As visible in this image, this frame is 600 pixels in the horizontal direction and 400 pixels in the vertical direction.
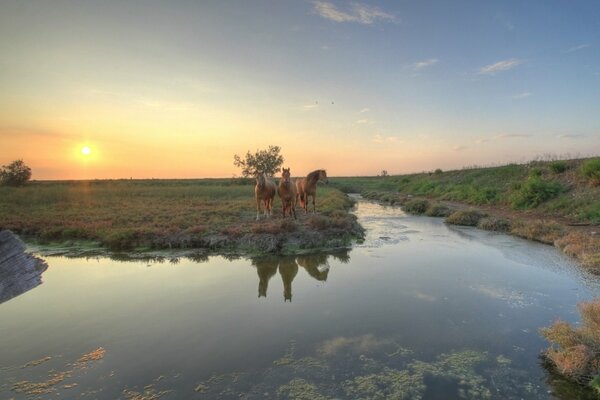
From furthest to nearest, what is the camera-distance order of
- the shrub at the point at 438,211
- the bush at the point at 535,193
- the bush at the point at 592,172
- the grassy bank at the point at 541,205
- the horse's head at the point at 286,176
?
1. the shrub at the point at 438,211
2. the bush at the point at 535,193
3. the bush at the point at 592,172
4. the horse's head at the point at 286,176
5. the grassy bank at the point at 541,205

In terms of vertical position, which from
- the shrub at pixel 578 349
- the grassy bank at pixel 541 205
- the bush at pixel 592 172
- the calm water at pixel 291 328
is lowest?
the calm water at pixel 291 328

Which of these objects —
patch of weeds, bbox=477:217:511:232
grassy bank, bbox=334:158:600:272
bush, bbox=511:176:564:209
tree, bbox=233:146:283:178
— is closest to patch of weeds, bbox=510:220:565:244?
grassy bank, bbox=334:158:600:272

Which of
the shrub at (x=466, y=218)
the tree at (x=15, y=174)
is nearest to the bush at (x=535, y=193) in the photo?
the shrub at (x=466, y=218)

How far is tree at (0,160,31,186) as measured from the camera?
56.2 metres

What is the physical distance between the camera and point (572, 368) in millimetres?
4746

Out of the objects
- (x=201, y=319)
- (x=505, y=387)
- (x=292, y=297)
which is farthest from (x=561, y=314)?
(x=201, y=319)

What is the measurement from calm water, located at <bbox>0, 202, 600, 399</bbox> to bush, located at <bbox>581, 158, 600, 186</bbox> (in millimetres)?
12887

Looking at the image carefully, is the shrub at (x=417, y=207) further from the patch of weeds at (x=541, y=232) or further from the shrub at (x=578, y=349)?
the shrub at (x=578, y=349)

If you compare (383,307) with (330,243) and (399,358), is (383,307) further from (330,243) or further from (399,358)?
(330,243)

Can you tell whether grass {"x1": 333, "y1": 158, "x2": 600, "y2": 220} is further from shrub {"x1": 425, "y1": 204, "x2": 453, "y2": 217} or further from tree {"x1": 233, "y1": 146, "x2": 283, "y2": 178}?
tree {"x1": 233, "y1": 146, "x2": 283, "y2": 178}

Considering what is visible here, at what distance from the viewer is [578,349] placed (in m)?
4.85

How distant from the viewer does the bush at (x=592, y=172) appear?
20.1 meters

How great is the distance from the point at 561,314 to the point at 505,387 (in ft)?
Result: 11.5

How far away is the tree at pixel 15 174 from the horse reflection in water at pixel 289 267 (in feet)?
215
